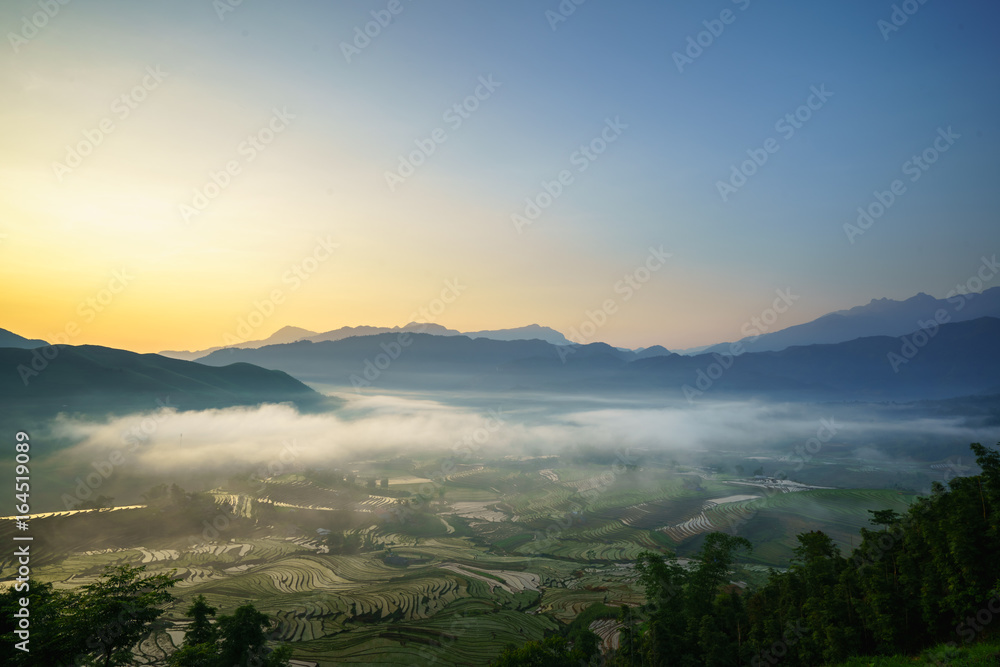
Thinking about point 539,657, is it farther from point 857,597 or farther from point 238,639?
point 857,597

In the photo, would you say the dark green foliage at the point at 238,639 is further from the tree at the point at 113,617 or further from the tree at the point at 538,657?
the tree at the point at 538,657

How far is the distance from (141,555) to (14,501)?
90.7 meters

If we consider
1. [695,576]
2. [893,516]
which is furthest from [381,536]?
[893,516]

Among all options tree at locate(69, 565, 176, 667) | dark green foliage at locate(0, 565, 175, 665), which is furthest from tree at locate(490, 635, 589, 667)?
dark green foliage at locate(0, 565, 175, 665)

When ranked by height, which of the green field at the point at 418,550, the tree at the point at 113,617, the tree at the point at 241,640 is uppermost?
the tree at the point at 113,617

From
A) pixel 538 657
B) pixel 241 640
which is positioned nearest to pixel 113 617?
pixel 241 640

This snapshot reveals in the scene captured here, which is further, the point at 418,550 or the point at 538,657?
the point at 418,550

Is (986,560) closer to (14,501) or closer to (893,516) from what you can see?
(893,516)

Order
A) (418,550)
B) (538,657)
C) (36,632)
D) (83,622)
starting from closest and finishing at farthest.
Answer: (36,632) → (83,622) → (538,657) → (418,550)

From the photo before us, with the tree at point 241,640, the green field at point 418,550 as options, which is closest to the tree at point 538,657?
the tree at point 241,640

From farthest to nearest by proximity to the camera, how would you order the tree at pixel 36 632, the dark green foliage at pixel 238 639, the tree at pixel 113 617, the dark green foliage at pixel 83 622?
the dark green foliage at pixel 238 639
the tree at pixel 113 617
the dark green foliage at pixel 83 622
the tree at pixel 36 632

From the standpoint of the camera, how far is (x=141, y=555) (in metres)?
108

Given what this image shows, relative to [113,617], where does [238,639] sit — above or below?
below

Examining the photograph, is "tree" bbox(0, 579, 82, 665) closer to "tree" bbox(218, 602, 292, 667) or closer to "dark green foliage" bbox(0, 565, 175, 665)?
"dark green foliage" bbox(0, 565, 175, 665)
